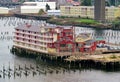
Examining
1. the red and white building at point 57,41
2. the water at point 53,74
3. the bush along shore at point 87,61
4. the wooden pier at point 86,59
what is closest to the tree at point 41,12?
the red and white building at point 57,41

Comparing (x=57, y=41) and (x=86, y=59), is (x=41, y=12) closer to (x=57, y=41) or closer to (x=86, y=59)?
(x=57, y=41)

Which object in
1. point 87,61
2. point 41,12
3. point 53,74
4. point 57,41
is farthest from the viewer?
point 41,12

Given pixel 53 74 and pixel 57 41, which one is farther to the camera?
pixel 57 41

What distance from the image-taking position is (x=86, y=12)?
63062 millimetres

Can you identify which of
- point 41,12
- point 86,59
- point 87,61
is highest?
point 86,59

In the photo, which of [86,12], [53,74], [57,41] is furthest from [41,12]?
[53,74]

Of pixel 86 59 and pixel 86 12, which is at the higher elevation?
pixel 86 59

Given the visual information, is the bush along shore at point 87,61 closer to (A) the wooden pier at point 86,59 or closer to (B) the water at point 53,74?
(A) the wooden pier at point 86,59

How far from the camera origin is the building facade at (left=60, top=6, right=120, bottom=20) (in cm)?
6041

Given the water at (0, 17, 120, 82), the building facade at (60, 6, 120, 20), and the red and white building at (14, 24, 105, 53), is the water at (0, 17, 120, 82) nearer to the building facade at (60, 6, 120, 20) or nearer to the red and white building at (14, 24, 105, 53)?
the red and white building at (14, 24, 105, 53)

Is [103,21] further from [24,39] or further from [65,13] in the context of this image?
[24,39]

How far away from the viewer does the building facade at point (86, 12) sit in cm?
6041

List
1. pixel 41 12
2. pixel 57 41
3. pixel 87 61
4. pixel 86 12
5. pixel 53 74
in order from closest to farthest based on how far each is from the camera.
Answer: pixel 53 74 → pixel 87 61 → pixel 57 41 → pixel 86 12 → pixel 41 12

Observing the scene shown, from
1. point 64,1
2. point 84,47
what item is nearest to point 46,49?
point 84,47
